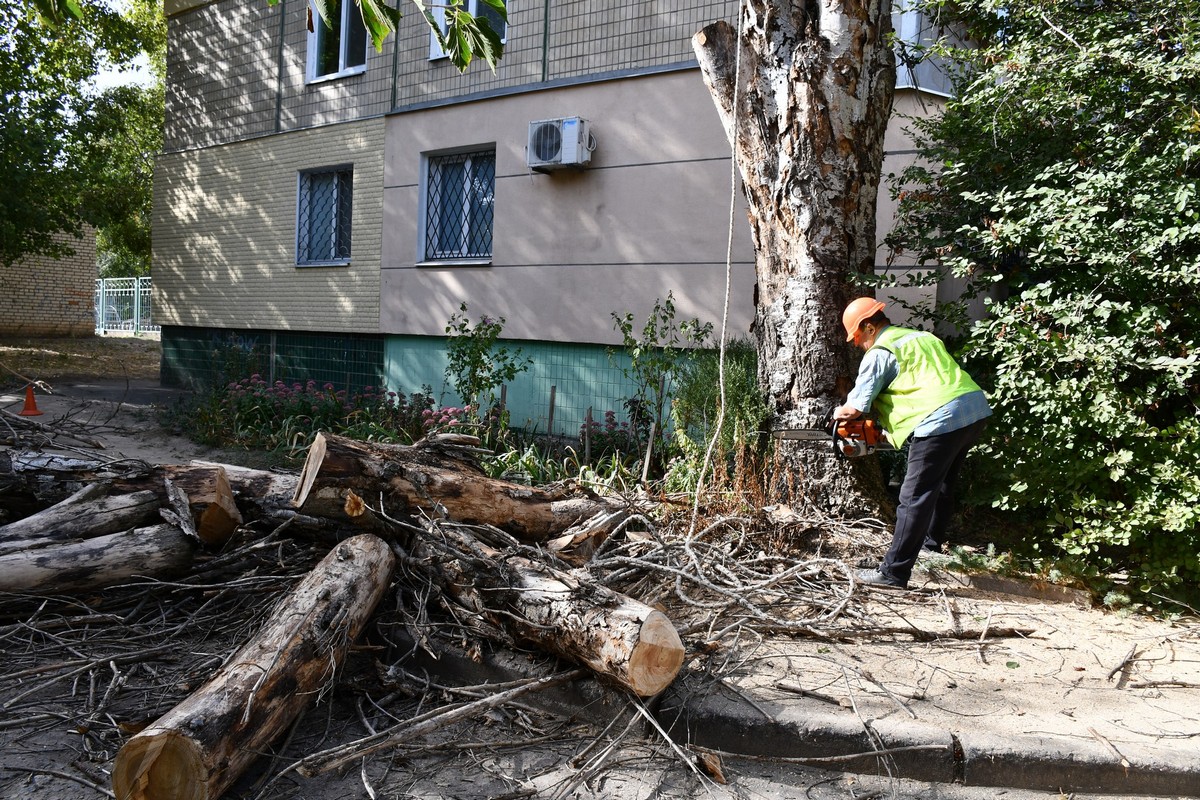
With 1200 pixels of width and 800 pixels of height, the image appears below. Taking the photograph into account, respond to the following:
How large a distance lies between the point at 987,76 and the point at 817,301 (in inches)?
66.7

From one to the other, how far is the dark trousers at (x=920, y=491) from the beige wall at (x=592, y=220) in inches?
145

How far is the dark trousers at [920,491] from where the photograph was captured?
16.3ft

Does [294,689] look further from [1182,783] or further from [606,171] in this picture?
[606,171]

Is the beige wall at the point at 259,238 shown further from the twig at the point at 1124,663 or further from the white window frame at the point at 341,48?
the twig at the point at 1124,663

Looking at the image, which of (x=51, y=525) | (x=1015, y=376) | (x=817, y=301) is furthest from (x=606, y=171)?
(x=51, y=525)

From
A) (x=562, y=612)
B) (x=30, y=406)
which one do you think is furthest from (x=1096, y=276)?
(x=30, y=406)

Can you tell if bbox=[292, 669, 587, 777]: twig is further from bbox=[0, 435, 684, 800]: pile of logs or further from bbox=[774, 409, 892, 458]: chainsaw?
bbox=[774, 409, 892, 458]: chainsaw

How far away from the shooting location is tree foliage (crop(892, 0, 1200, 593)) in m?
4.74

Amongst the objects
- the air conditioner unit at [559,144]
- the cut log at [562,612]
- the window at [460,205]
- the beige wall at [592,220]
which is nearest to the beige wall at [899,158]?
the beige wall at [592,220]

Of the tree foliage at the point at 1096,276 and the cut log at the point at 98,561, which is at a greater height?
the tree foliage at the point at 1096,276

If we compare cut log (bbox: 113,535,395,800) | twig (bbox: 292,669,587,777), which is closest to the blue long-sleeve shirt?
twig (bbox: 292,669,587,777)

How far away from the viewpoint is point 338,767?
3225 millimetres

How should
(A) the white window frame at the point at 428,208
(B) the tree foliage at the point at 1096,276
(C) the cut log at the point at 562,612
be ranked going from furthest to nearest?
(A) the white window frame at the point at 428,208 → (B) the tree foliage at the point at 1096,276 → (C) the cut log at the point at 562,612

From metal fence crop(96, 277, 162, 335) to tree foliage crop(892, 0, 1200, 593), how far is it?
3189cm
